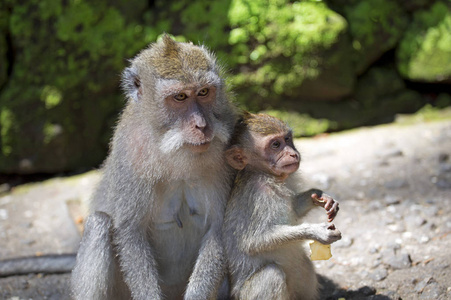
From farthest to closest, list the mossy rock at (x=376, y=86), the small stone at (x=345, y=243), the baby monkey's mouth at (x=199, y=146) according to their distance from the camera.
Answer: the mossy rock at (x=376, y=86), the small stone at (x=345, y=243), the baby monkey's mouth at (x=199, y=146)

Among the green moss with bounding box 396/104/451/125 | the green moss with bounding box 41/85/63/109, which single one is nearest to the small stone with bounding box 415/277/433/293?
the green moss with bounding box 396/104/451/125

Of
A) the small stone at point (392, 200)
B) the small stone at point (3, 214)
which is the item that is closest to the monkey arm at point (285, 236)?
the small stone at point (392, 200)

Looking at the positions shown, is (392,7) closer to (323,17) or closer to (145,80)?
(323,17)

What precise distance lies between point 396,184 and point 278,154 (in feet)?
8.26

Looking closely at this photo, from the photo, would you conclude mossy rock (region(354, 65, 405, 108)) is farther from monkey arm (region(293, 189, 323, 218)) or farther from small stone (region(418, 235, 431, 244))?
monkey arm (region(293, 189, 323, 218))

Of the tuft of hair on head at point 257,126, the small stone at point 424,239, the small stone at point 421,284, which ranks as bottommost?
the small stone at point 424,239

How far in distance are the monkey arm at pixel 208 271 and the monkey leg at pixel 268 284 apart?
0.85 feet

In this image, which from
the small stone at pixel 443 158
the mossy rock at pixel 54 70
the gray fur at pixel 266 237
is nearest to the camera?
the gray fur at pixel 266 237

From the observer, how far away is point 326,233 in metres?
3.85

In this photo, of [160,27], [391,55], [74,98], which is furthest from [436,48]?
[74,98]

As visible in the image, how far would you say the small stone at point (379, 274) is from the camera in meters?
4.74

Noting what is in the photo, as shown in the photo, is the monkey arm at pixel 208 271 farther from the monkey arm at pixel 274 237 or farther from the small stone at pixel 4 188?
the small stone at pixel 4 188

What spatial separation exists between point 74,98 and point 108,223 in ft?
12.3

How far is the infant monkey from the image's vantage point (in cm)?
404
